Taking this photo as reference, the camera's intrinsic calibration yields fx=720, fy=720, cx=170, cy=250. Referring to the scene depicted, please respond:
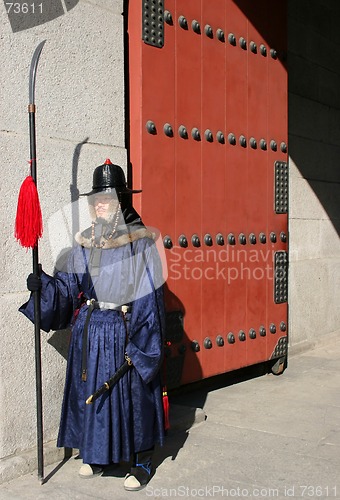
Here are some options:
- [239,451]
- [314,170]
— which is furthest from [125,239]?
[314,170]

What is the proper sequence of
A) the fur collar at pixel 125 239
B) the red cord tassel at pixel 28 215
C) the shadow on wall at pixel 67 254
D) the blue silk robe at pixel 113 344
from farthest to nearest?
the shadow on wall at pixel 67 254, the fur collar at pixel 125 239, the blue silk robe at pixel 113 344, the red cord tassel at pixel 28 215

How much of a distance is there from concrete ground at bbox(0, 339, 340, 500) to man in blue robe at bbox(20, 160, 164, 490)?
178mm

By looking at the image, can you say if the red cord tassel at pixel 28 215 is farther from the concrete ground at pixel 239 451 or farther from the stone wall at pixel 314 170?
the stone wall at pixel 314 170

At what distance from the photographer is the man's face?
12.4 ft

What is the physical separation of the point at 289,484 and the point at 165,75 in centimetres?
270

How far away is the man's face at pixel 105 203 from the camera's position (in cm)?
378

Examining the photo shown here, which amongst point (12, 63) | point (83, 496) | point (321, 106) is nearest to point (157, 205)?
point (12, 63)

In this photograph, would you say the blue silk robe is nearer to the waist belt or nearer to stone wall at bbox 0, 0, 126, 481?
the waist belt

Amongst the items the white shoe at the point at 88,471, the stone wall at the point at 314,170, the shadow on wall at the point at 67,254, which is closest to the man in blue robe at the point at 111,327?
the white shoe at the point at 88,471

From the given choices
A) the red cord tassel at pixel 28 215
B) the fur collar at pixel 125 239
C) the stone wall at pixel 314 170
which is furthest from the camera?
the stone wall at pixel 314 170

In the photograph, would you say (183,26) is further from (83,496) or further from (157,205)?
(83,496)

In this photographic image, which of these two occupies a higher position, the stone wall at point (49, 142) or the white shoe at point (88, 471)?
the stone wall at point (49, 142)

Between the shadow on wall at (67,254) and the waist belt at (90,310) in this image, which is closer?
the waist belt at (90,310)

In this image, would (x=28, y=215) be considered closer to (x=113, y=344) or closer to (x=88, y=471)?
(x=113, y=344)
